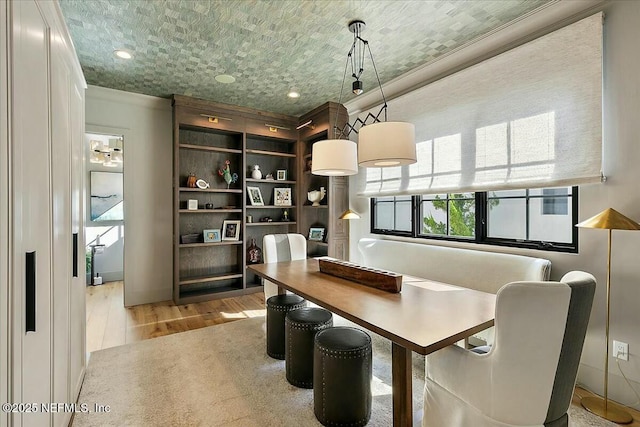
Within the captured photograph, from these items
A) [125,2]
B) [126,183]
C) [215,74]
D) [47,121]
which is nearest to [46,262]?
[47,121]

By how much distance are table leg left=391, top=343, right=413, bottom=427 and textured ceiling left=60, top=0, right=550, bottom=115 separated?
2.32m

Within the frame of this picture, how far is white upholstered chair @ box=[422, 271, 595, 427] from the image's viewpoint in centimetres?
113

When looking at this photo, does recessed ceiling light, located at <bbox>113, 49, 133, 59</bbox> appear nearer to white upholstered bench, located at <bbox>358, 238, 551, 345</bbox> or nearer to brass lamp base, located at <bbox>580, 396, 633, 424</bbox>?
white upholstered bench, located at <bbox>358, 238, 551, 345</bbox>

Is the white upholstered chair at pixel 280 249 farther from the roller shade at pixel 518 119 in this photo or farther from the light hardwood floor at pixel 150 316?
the roller shade at pixel 518 119

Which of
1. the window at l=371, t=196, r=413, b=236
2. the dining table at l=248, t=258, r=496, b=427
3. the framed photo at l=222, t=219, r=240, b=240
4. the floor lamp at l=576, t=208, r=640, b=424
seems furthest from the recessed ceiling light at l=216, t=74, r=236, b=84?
the floor lamp at l=576, t=208, r=640, b=424

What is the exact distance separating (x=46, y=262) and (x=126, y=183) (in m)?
3.04

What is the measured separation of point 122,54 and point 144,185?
68.5 inches

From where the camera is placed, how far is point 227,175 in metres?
4.43

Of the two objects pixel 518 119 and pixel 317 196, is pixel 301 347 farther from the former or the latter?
pixel 317 196

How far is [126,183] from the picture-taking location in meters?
3.98

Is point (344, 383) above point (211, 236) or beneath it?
beneath

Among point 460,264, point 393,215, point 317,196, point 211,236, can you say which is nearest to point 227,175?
point 211,236

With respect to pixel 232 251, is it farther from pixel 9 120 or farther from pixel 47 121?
pixel 9 120

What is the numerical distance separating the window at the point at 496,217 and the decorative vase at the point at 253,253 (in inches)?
81.1
